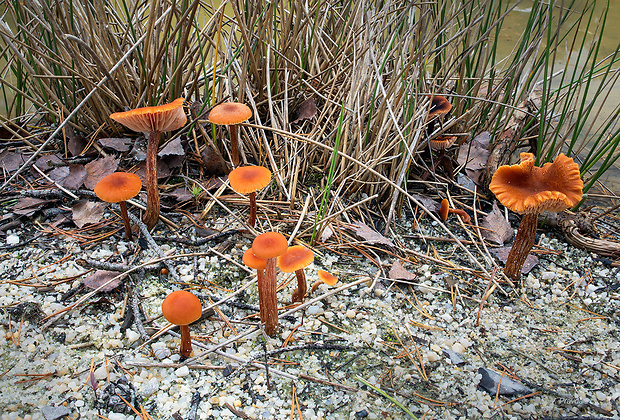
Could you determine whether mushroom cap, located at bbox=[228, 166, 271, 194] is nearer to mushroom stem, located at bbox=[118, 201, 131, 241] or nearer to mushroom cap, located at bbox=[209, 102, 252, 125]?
mushroom cap, located at bbox=[209, 102, 252, 125]

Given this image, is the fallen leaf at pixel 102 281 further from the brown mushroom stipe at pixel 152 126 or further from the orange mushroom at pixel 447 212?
the orange mushroom at pixel 447 212

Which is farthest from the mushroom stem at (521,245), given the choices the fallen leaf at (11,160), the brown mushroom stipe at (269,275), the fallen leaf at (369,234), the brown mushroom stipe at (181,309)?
the fallen leaf at (11,160)

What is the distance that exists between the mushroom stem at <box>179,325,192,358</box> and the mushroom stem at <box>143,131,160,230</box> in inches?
31.3

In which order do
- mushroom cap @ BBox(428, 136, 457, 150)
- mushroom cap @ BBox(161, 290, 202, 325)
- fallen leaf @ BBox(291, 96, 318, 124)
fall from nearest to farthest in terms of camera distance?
mushroom cap @ BBox(161, 290, 202, 325)
mushroom cap @ BBox(428, 136, 457, 150)
fallen leaf @ BBox(291, 96, 318, 124)

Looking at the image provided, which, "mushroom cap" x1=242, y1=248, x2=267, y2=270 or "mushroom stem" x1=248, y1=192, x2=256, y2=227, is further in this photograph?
"mushroom stem" x1=248, y1=192, x2=256, y2=227

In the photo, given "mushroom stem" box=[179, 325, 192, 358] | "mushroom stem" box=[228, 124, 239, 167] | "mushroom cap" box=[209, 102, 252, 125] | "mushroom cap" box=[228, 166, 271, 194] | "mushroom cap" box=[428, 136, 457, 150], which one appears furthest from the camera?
"mushroom cap" box=[428, 136, 457, 150]

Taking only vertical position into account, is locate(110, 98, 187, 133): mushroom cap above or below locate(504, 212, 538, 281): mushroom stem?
above

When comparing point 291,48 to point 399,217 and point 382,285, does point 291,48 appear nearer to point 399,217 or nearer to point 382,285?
point 399,217

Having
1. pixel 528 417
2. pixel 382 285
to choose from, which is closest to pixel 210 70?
pixel 382 285

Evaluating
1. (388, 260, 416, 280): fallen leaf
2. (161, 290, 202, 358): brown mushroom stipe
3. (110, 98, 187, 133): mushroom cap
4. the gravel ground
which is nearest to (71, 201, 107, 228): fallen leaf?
the gravel ground

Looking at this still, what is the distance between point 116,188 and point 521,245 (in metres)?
1.96

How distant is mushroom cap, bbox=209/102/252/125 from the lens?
199 centimetres

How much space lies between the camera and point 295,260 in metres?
1.56

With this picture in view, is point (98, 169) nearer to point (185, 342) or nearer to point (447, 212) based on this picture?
point (185, 342)
